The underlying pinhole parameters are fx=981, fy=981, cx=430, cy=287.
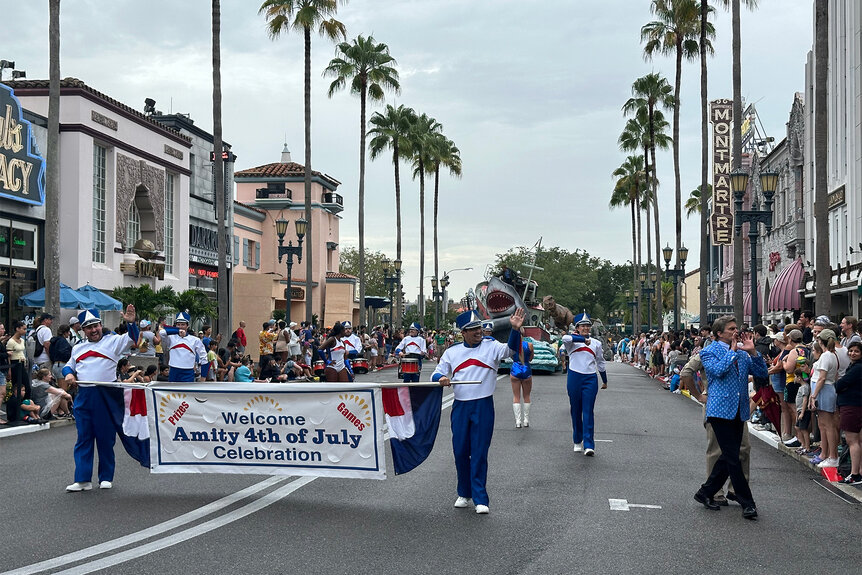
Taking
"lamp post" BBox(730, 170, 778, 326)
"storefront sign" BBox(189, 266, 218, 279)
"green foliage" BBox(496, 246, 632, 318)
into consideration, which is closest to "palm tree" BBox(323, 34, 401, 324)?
"storefront sign" BBox(189, 266, 218, 279)

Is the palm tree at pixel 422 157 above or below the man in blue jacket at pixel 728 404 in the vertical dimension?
above

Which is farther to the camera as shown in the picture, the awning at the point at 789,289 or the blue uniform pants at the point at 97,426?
the awning at the point at 789,289

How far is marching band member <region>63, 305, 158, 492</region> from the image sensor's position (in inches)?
404

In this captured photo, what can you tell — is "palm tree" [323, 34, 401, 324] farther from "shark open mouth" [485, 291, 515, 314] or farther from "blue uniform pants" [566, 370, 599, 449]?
"blue uniform pants" [566, 370, 599, 449]

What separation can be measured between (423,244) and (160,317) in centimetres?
A: 3877

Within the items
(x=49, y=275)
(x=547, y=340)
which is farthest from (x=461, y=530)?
(x=547, y=340)

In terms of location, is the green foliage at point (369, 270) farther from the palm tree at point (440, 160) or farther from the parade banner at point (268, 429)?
the parade banner at point (268, 429)

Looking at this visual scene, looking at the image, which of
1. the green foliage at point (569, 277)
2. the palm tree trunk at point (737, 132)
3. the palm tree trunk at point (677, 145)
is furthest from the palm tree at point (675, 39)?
the green foliage at point (569, 277)

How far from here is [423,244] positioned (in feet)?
226

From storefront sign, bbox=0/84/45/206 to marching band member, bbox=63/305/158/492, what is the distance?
18.5m

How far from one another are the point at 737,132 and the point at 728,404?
825 inches

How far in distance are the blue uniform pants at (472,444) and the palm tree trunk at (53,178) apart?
51.8 ft

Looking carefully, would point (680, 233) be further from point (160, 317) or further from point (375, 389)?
point (375, 389)

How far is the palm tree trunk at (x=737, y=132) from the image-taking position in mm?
28109
